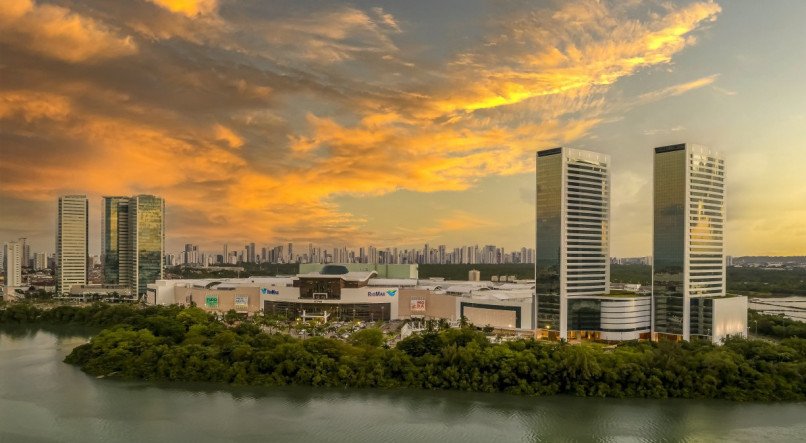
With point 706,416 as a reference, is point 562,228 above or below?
above

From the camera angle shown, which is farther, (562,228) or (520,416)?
(562,228)

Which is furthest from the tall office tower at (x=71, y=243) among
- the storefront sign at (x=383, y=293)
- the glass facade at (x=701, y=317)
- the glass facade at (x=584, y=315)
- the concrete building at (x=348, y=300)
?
the glass facade at (x=701, y=317)

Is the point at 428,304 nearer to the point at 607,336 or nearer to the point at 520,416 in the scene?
the point at 607,336

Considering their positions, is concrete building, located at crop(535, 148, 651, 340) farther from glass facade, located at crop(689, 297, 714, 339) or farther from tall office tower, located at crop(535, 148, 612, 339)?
glass facade, located at crop(689, 297, 714, 339)

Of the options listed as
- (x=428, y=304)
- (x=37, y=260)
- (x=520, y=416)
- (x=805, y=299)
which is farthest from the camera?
(x=37, y=260)

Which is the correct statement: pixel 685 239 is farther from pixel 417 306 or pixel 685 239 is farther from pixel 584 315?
pixel 417 306

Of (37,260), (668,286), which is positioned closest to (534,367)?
(668,286)

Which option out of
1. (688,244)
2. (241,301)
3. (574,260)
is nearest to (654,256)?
(688,244)
